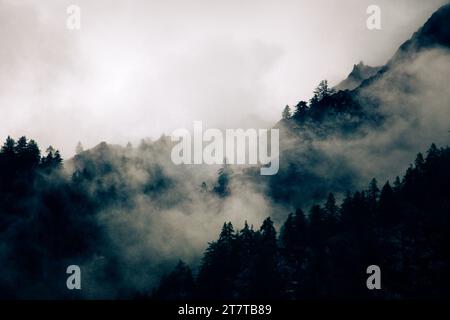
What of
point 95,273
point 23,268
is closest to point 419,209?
point 95,273

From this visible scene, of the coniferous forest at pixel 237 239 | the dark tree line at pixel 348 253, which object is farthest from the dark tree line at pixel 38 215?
the dark tree line at pixel 348 253

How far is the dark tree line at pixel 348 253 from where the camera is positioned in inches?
4537

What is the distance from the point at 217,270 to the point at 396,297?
42.7m

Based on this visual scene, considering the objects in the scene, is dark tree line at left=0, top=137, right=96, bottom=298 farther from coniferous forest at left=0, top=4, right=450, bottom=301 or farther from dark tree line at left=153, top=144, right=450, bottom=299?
dark tree line at left=153, top=144, right=450, bottom=299

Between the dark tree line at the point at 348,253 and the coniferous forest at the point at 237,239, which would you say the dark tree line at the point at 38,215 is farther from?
the dark tree line at the point at 348,253

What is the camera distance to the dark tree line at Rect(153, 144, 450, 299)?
115 meters

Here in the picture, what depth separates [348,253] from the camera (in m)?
122

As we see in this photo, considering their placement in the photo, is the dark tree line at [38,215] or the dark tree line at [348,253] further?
the dark tree line at [38,215]

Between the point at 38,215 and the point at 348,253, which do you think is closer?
the point at 348,253

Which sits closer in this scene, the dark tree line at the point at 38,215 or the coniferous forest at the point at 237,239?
the coniferous forest at the point at 237,239

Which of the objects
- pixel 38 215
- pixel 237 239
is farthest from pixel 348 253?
pixel 38 215

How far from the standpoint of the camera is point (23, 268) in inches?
6127

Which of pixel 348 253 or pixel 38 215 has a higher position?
pixel 38 215

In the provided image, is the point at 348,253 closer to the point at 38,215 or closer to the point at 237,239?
the point at 237,239
